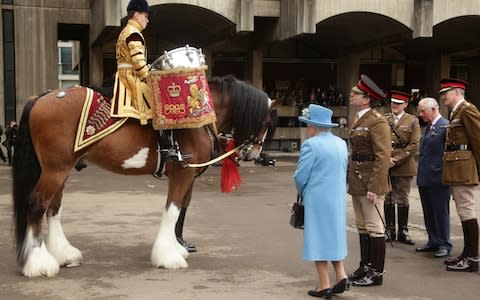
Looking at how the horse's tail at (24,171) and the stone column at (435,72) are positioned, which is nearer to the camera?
the horse's tail at (24,171)

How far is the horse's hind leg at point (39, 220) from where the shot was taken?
548 centimetres

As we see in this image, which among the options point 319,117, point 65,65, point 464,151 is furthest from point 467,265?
point 65,65

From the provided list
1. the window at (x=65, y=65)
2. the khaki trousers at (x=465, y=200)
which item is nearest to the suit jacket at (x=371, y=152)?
the khaki trousers at (x=465, y=200)

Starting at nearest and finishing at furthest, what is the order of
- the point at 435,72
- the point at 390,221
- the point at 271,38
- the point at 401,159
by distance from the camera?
the point at 401,159, the point at 390,221, the point at 271,38, the point at 435,72

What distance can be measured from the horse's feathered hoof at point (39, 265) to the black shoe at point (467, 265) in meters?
3.99

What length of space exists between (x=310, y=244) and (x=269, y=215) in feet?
14.3

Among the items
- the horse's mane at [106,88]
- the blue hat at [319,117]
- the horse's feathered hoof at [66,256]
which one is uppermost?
the horse's mane at [106,88]

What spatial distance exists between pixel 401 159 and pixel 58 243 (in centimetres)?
405

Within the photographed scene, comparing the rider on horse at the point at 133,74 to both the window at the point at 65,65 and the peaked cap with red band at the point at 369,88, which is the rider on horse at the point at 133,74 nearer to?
the peaked cap with red band at the point at 369,88

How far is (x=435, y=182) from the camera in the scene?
655cm

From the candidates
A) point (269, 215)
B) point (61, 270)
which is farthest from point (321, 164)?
point (269, 215)

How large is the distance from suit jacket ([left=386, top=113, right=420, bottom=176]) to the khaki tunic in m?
3.13

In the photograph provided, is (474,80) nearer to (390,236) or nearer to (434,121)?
(390,236)

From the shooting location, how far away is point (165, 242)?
5.80 m
